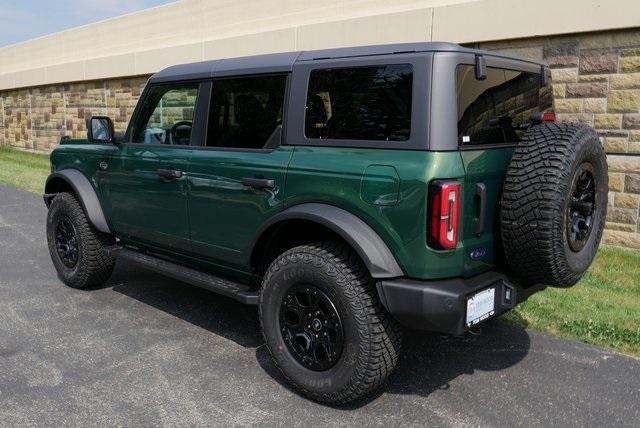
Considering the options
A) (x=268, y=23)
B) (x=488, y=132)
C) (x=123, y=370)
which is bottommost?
(x=123, y=370)

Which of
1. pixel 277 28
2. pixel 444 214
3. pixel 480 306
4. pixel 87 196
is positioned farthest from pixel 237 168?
pixel 277 28

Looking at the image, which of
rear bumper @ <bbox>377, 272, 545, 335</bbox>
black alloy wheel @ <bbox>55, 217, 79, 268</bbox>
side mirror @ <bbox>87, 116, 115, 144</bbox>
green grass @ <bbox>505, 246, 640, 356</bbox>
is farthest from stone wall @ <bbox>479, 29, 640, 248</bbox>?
black alloy wheel @ <bbox>55, 217, 79, 268</bbox>

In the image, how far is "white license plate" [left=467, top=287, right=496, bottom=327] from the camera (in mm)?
2902

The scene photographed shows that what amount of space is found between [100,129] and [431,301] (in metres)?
3.19

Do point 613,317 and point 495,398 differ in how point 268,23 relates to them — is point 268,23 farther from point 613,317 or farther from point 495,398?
point 495,398

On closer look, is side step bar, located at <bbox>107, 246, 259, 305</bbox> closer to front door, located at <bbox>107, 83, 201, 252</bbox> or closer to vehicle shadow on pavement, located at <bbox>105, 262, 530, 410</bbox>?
front door, located at <bbox>107, 83, 201, 252</bbox>

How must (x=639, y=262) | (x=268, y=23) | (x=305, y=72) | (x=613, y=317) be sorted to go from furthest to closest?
(x=268, y=23)
(x=639, y=262)
(x=613, y=317)
(x=305, y=72)

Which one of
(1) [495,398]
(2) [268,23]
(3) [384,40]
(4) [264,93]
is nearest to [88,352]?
(4) [264,93]

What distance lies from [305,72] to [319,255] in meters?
1.10

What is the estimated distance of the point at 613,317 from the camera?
4.38m

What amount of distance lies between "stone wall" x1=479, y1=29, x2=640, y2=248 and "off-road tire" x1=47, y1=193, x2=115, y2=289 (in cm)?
464

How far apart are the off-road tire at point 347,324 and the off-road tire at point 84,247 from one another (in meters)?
2.34

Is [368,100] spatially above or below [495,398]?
above

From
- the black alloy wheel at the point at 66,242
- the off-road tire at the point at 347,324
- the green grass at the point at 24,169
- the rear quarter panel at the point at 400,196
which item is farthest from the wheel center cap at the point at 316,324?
the green grass at the point at 24,169
